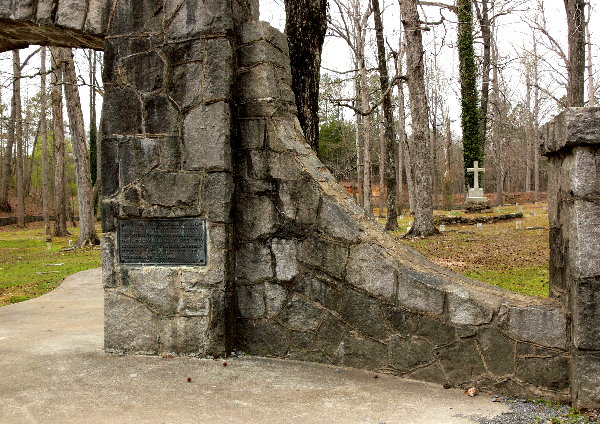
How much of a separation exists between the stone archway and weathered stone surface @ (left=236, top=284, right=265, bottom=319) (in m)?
0.01

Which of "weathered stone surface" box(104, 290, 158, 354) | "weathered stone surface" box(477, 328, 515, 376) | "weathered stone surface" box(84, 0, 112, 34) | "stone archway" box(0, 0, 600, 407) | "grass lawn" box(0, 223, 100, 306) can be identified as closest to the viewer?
"weathered stone surface" box(477, 328, 515, 376)

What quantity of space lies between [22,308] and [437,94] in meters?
35.6

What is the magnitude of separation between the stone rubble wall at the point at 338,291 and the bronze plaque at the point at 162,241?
1.11 ft

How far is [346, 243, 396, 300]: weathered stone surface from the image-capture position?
13.1 feet

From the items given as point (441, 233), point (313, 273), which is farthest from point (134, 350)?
point (441, 233)

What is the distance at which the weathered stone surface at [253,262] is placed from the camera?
447 centimetres

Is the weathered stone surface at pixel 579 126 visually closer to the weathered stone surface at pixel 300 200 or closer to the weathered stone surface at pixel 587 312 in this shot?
the weathered stone surface at pixel 587 312

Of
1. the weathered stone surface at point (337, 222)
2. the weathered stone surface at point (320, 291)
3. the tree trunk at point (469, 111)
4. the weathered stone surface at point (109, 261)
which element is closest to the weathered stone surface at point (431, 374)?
the weathered stone surface at point (320, 291)

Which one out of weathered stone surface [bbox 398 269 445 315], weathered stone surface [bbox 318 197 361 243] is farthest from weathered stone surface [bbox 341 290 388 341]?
weathered stone surface [bbox 318 197 361 243]

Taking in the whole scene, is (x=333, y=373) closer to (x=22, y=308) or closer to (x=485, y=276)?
(x=22, y=308)

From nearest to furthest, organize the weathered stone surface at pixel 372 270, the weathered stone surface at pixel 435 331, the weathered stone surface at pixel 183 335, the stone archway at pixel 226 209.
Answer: the weathered stone surface at pixel 435 331
the weathered stone surface at pixel 372 270
the stone archway at pixel 226 209
the weathered stone surface at pixel 183 335

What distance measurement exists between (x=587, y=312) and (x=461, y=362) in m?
0.85

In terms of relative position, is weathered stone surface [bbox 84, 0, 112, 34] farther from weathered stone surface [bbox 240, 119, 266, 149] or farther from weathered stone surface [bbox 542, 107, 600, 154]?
weathered stone surface [bbox 542, 107, 600, 154]

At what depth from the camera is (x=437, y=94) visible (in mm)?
38844
